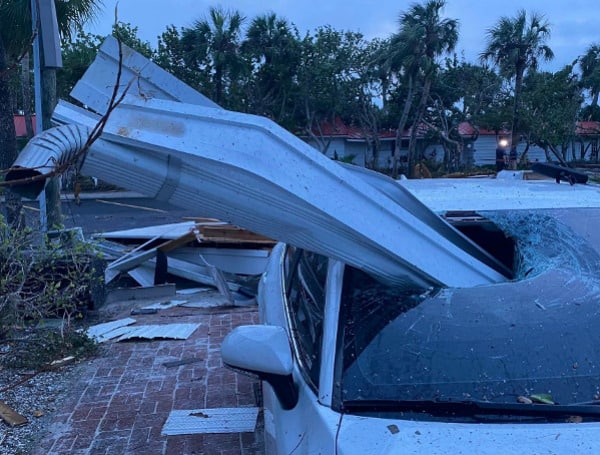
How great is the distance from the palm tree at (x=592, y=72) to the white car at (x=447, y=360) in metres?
42.4

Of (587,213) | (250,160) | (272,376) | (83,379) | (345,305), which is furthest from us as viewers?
(83,379)

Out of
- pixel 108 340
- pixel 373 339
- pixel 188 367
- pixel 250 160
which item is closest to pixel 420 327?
pixel 373 339

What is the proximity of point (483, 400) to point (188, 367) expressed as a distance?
3651 mm

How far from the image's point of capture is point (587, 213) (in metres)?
2.87

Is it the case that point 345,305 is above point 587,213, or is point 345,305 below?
below

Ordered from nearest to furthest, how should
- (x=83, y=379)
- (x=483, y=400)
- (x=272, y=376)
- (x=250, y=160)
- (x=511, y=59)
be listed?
(x=250, y=160), (x=483, y=400), (x=272, y=376), (x=83, y=379), (x=511, y=59)

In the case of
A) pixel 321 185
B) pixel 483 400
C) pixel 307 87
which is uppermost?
pixel 307 87

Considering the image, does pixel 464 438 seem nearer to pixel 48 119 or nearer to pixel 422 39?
pixel 48 119

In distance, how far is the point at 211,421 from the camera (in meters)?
4.11

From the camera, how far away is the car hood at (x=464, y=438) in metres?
Result: 1.66

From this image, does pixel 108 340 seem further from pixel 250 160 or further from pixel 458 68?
pixel 458 68

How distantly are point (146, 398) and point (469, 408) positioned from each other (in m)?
3.22

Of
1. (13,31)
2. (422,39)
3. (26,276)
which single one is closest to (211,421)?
(26,276)

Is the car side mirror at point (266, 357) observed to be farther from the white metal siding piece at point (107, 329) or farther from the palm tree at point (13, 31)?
the palm tree at point (13, 31)
